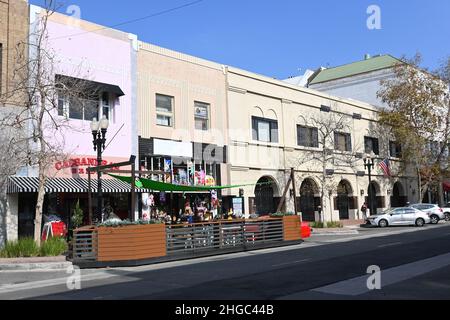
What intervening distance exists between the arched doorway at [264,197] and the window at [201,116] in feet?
19.3

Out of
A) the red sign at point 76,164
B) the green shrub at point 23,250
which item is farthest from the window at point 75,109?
the green shrub at point 23,250

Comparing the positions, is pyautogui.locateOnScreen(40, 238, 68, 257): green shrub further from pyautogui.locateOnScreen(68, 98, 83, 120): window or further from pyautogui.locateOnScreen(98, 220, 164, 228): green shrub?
pyautogui.locateOnScreen(68, 98, 83, 120): window

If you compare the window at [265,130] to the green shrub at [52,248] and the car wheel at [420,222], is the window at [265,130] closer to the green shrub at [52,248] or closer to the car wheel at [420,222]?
the car wheel at [420,222]

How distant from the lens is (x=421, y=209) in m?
37.5

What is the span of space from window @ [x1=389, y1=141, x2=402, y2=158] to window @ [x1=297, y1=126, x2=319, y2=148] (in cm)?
1384

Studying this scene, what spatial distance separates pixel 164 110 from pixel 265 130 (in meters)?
8.91

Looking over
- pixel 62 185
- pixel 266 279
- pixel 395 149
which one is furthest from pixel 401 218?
pixel 266 279

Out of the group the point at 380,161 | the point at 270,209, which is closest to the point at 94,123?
the point at 270,209

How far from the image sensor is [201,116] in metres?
29.9

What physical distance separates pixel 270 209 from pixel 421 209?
38.0 feet

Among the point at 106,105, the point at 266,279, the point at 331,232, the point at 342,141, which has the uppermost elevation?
the point at 342,141

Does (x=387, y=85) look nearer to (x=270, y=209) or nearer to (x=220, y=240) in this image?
(x=270, y=209)

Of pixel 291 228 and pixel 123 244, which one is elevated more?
pixel 291 228

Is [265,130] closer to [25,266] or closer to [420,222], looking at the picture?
[420,222]
